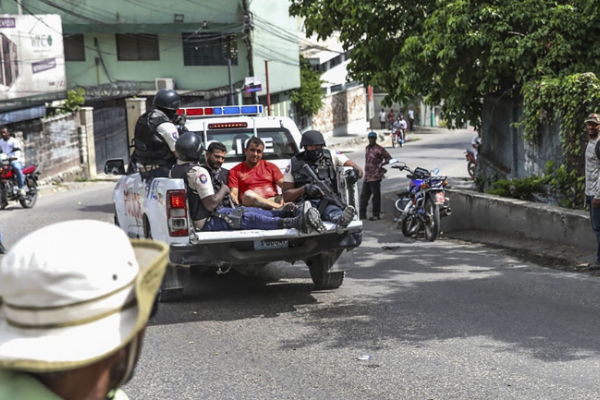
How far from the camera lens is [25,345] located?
184 cm

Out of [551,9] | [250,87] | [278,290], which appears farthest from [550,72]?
[250,87]

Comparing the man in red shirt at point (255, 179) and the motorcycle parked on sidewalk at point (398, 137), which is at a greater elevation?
the man in red shirt at point (255, 179)

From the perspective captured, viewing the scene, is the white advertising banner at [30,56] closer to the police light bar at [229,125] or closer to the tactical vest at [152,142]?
the police light bar at [229,125]

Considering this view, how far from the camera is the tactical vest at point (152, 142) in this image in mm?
9555

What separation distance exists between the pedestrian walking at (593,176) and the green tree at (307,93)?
36.9 metres

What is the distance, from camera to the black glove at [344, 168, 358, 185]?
886 cm

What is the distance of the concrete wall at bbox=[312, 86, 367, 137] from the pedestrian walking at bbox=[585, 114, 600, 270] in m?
41.6

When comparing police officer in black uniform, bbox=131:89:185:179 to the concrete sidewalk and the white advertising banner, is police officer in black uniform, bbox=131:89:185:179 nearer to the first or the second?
the concrete sidewalk

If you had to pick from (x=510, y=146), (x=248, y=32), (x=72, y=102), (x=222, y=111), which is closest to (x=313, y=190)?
(x=222, y=111)

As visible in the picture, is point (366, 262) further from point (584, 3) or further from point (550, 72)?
point (584, 3)

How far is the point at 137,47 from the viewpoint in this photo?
39750 millimetres

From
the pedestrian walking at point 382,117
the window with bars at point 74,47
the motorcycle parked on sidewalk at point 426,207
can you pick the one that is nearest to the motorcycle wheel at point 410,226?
the motorcycle parked on sidewalk at point 426,207

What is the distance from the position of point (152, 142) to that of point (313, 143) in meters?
1.84

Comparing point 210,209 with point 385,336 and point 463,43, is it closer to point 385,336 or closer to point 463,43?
point 385,336
